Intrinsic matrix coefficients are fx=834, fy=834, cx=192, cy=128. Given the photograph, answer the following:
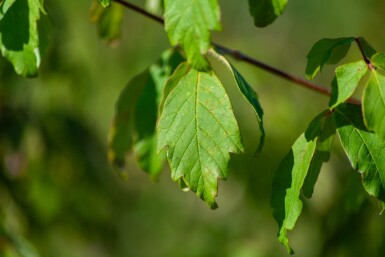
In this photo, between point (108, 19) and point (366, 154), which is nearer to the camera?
point (366, 154)

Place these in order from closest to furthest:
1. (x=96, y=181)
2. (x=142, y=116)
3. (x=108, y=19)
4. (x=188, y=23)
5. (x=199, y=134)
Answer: (x=188, y=23), (x=199, y=134), (x=142, y=116), (x=108, y=19), (x=96, y=181)

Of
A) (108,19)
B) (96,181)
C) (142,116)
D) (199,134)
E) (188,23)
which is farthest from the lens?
(96,181)

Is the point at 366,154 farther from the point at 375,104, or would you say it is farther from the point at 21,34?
the point at 21,34

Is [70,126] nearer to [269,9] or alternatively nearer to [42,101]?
[42,101]

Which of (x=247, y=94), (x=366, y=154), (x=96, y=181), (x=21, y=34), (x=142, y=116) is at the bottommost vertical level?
(x=366, y=154)

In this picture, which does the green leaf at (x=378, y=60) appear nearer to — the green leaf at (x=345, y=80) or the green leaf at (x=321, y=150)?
the green leaf at (x=345, y=80)

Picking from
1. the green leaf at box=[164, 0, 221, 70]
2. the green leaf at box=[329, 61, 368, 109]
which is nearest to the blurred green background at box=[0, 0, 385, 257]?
the green leaf at box=[329, 61, 368, 109]

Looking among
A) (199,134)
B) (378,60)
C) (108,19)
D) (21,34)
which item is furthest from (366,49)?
(108,19)

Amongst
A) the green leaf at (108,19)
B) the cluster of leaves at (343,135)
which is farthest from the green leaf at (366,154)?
the green leaf at (108,19)
